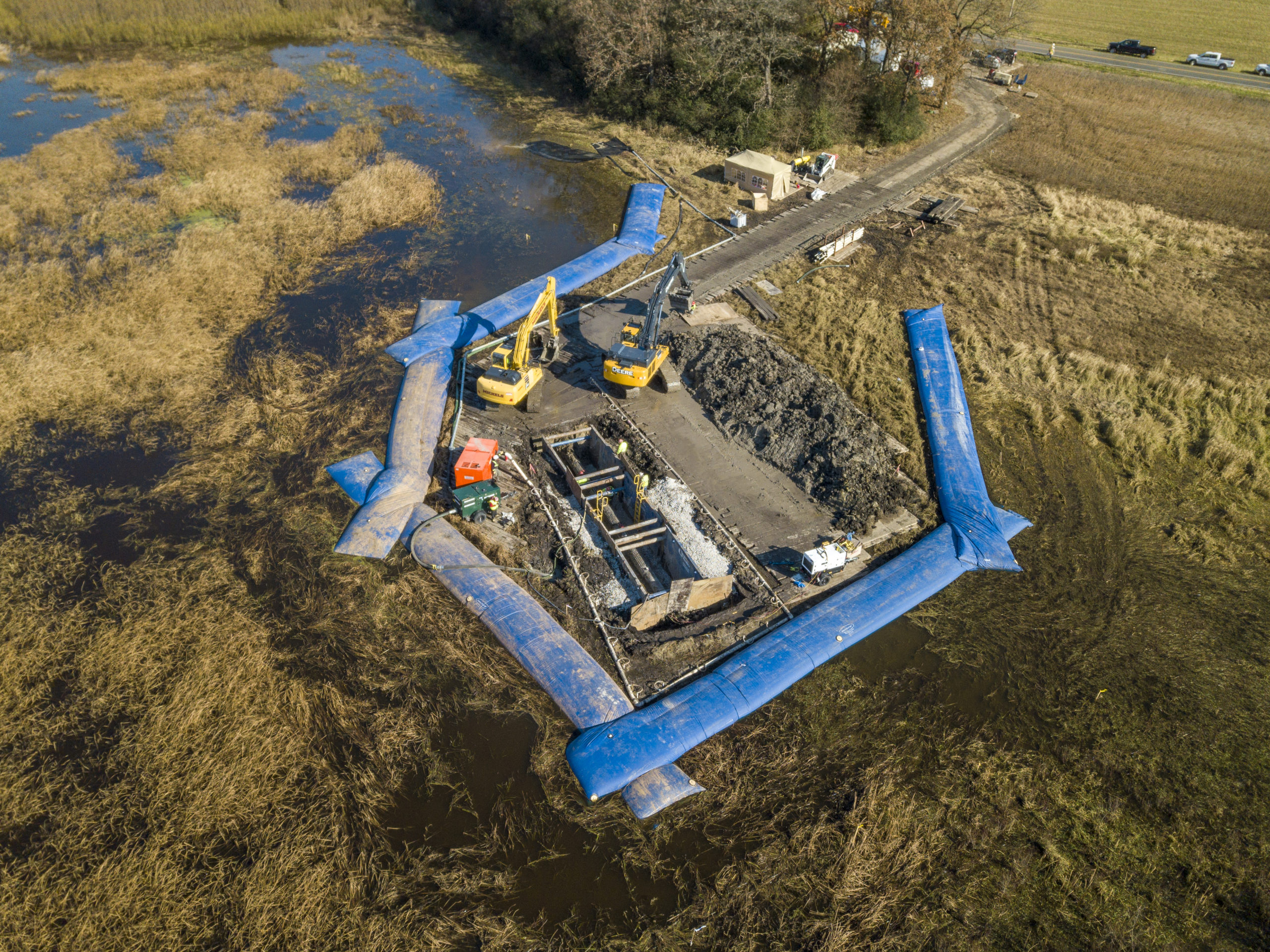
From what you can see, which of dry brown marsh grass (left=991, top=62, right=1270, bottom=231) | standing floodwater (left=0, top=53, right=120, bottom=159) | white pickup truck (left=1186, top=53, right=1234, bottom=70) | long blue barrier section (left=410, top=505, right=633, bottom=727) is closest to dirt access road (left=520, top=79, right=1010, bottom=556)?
long blue barrier section (left=410, top=505, right=633, bottom=727)

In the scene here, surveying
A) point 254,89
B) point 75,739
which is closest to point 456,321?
point 75,739

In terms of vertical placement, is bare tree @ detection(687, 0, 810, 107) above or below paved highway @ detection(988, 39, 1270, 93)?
above

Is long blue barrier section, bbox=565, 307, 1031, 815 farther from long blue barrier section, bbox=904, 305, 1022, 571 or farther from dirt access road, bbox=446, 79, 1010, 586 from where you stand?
dirt access road, bbox=446, 79, 1010, 586

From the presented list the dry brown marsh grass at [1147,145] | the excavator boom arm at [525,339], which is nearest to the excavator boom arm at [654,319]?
the excavator boom arm at [525,339]

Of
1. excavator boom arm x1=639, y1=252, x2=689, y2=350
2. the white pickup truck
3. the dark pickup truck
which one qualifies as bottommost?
excavator boom arm x1=639, y1=252, x2=689, y2=350

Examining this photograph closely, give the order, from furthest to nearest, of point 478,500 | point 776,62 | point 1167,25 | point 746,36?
point 1167,25
point 776,62
point 746,36
point 478,500

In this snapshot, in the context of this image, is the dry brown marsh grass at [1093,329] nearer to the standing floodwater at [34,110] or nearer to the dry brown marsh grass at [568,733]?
the dry brown marsh grass at [568,733]

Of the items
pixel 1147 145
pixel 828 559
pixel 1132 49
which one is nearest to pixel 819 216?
pixel 828 559

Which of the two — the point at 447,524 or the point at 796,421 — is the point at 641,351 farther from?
the point at 447,524
